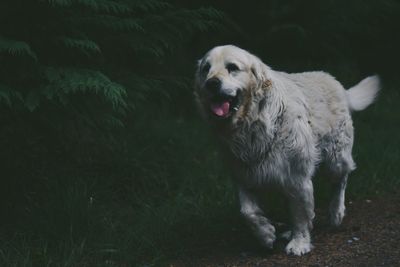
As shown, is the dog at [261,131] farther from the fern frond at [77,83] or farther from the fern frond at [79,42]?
the fern frond at [79,42]

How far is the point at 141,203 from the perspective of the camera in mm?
6246

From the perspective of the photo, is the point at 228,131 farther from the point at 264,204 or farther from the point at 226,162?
the point at 264,204

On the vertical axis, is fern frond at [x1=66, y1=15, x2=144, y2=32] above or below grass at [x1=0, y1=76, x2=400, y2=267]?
above

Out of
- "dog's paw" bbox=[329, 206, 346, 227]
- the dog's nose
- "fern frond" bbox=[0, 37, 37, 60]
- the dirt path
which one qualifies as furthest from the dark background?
the dog's nose

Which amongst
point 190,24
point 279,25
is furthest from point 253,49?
point 190,24

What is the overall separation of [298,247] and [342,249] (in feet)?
1.09

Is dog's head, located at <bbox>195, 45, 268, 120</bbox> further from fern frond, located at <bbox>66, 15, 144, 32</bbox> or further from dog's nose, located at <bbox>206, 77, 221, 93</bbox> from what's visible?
fern frond, located at <bbox>66, 15, 144, 32</bbox>

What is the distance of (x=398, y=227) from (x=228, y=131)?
1.64 meters

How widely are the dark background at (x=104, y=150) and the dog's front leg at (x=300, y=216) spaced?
2.00ft

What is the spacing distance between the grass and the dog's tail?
0.78 meters

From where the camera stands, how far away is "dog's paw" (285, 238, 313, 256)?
4.99 metres

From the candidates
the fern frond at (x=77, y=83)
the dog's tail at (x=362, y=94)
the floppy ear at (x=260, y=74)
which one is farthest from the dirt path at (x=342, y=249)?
the fern frond at (x=77, y=83)

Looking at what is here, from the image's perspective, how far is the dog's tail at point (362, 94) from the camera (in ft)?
19.9

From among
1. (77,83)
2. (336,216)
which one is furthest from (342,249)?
(77,83)
